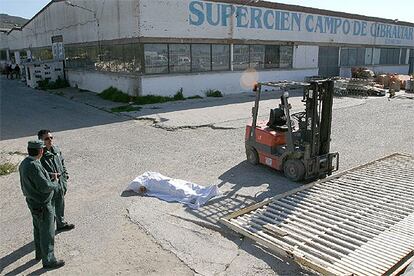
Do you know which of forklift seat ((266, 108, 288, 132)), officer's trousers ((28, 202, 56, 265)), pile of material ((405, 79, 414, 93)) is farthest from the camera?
pile of material ((405, 79, 414, 93))

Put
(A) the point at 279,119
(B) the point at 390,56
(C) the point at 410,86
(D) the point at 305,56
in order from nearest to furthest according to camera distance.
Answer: (A) the point at 279,119
(C) the point at 410,86
(D) the point at 305,56
(B) the point at 390,56

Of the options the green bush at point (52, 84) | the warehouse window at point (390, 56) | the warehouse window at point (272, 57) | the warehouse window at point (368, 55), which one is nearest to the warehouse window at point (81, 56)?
the green bush at point (52, 84)

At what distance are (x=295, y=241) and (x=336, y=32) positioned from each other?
26.3 meters

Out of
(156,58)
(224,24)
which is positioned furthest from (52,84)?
(224,24)

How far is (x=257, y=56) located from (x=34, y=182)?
20.3 m

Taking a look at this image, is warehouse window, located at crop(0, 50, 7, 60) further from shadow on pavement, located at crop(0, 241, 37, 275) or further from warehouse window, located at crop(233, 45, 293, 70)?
shadow on pavement, located at crop(0, 241, 37, 275)

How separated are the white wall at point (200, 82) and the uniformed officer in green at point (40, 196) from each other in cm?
1410

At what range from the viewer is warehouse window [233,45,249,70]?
2194 centimetres

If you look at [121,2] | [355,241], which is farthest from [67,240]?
[121,2]

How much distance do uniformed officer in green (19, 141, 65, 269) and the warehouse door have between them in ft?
86.7

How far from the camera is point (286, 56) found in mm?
24984

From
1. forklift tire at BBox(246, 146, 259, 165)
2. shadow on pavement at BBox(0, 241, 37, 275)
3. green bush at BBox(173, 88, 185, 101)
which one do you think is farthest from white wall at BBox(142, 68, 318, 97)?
shadow on pavement at BBox(0, 241, 37, 275)

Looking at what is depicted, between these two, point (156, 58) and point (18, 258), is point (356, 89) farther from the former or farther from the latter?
point (18, 258)

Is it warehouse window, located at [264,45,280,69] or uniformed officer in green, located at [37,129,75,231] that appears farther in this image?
warehouse window, located at [264,45,280,69]
